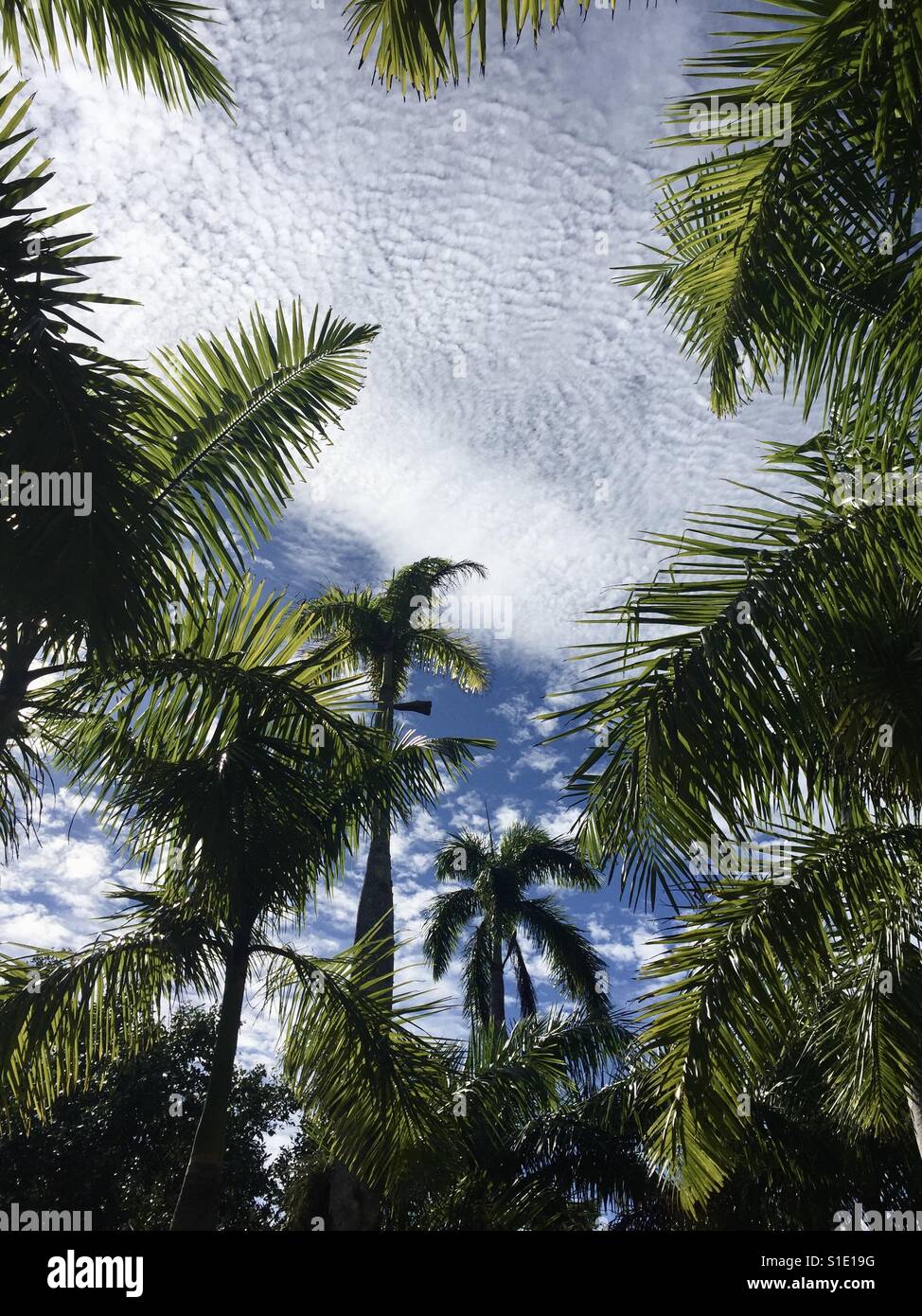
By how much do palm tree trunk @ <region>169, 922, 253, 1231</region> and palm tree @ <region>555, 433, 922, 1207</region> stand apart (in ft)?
10.2

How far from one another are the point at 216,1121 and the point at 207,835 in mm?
2041

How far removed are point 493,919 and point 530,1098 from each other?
42.9ft

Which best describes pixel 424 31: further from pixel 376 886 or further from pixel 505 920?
pixel 505 920

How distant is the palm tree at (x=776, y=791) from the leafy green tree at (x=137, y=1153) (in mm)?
12598

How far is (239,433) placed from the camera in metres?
5.23

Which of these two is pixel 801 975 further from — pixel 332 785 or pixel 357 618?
pixel 357 618

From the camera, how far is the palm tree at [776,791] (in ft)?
11.6

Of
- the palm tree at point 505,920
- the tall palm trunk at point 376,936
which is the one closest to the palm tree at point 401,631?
the tall palm trunk at point 376,936

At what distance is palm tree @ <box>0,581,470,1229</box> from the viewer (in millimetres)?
5332
